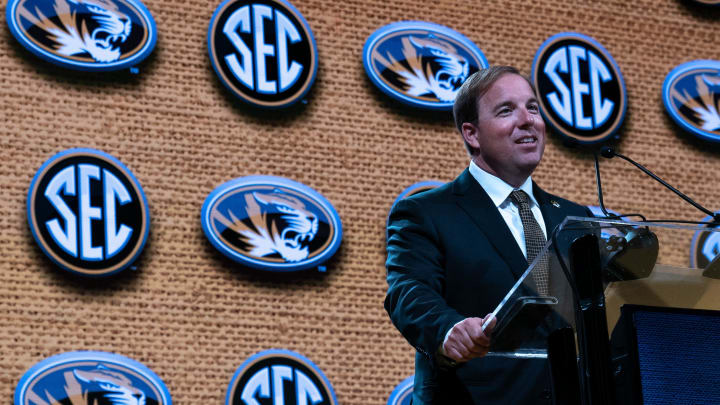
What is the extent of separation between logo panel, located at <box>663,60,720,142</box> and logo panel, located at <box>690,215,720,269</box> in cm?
651

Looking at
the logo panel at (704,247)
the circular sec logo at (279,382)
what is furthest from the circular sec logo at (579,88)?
the logo panel at (704,247)

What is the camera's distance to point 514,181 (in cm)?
Result: 238

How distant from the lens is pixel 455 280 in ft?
7.15

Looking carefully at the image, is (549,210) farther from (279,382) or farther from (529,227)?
(279,382)

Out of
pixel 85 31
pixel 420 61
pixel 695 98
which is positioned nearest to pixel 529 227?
pixel 85 31

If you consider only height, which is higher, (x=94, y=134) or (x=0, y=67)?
(x=0, y=67)

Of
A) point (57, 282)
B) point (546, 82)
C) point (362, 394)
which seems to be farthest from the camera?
point (546, 82)

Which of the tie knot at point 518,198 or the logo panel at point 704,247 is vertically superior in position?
the tie knot at point 518,198

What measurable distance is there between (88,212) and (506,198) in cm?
450

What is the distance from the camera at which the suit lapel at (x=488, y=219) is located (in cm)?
218

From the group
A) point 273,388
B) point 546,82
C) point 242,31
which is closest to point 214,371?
point 273,388

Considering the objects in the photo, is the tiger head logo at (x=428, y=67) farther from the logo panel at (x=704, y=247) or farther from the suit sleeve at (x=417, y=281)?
the logo panel at (x=704, y=247)

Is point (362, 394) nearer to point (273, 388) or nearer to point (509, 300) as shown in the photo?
point (273, 388)

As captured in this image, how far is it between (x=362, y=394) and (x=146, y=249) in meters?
1.67
